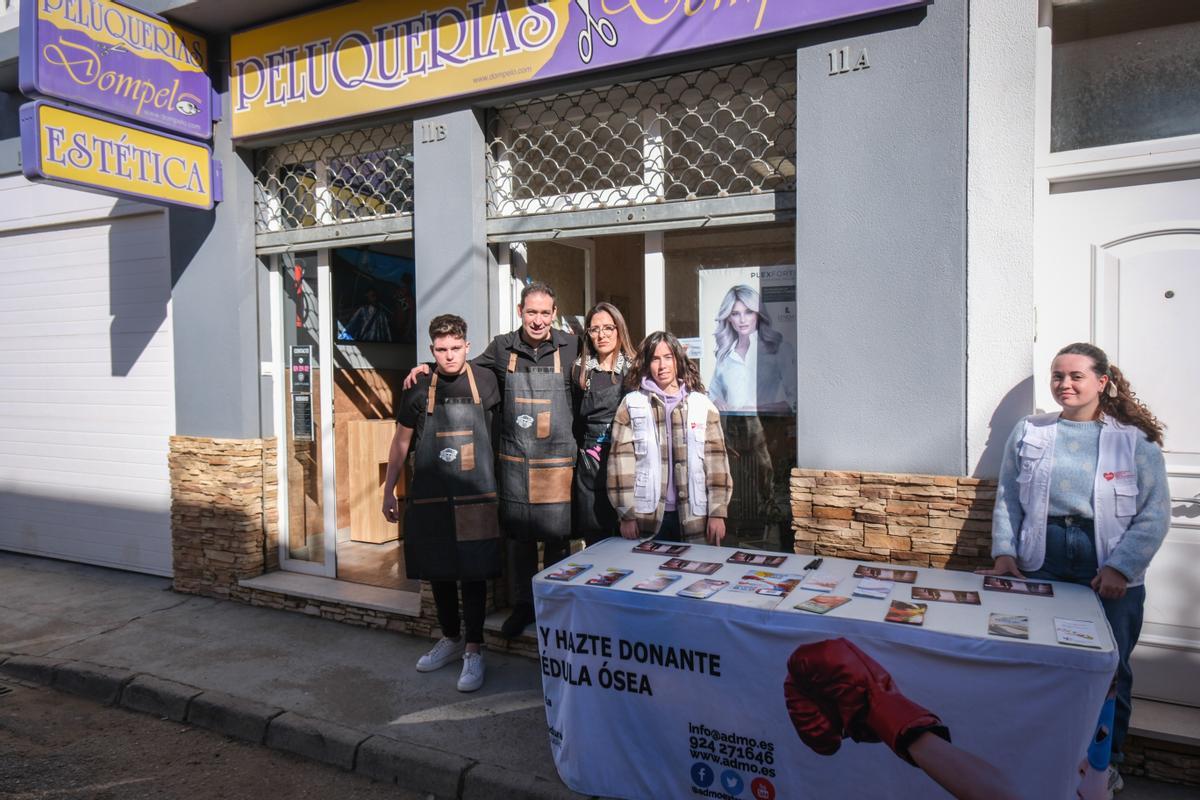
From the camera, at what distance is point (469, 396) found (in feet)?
14.1

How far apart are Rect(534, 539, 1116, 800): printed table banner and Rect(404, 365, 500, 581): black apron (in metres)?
0.93

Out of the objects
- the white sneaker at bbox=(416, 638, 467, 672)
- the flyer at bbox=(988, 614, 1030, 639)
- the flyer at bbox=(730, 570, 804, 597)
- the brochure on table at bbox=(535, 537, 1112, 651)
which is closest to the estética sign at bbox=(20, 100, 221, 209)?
the white sneaker at bbox=(416, 638, 467, 672)

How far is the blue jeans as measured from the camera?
307 cm

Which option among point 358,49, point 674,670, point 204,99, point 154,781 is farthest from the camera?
point 204,99

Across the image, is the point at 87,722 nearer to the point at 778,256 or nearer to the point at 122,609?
the point at 122,609

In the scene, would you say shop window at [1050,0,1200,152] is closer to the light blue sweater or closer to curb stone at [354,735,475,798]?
the light blue sweater

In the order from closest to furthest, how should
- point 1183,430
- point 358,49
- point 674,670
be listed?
point 674,670 → point 1183,430 → point 358,49

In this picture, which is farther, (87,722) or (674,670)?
(87,722)

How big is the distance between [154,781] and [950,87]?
4.93m

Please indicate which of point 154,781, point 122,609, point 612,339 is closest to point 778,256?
point 612,339

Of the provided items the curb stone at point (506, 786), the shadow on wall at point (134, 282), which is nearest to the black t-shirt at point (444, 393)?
the curb stone at point (506, 786)

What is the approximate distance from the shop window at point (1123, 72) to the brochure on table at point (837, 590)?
2.14 metres

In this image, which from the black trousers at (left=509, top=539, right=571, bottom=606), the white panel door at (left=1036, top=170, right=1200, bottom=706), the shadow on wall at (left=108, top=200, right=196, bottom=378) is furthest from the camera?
the shadow on wall at (left=108, top=200, right=196, bottom=378)

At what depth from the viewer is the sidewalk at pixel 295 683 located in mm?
3672
